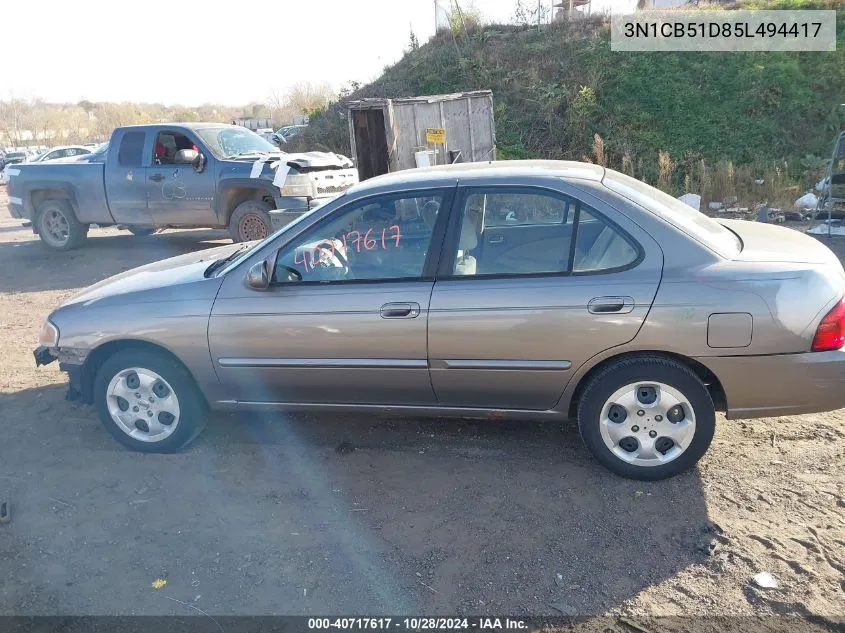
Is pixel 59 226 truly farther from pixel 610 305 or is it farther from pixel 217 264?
pixel 610 305

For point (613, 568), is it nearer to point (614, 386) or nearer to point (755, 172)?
point (614, 386)

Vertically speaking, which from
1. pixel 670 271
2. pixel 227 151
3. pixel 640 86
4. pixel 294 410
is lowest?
pixel 294 410

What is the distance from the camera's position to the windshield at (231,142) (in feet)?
33.0

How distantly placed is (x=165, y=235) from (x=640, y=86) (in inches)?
472

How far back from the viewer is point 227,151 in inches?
400

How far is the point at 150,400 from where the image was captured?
13.7ft

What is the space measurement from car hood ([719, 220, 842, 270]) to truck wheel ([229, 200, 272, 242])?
22.8ft

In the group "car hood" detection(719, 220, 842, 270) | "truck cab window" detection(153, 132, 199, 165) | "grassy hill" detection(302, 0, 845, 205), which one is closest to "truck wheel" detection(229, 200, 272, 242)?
"truck cab window" detection(153, 132, 199, 165)

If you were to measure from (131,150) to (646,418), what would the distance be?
373 inches

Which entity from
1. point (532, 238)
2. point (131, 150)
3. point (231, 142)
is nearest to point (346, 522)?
point (532, 238)

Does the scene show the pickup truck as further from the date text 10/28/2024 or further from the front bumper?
the date text 10/28/2024

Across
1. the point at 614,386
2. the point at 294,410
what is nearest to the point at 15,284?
the point at 294,410

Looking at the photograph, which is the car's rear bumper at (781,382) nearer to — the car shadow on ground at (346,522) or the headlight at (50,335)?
the car shadow on ground at (346,522)

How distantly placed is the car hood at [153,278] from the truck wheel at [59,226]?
25.1 feet
